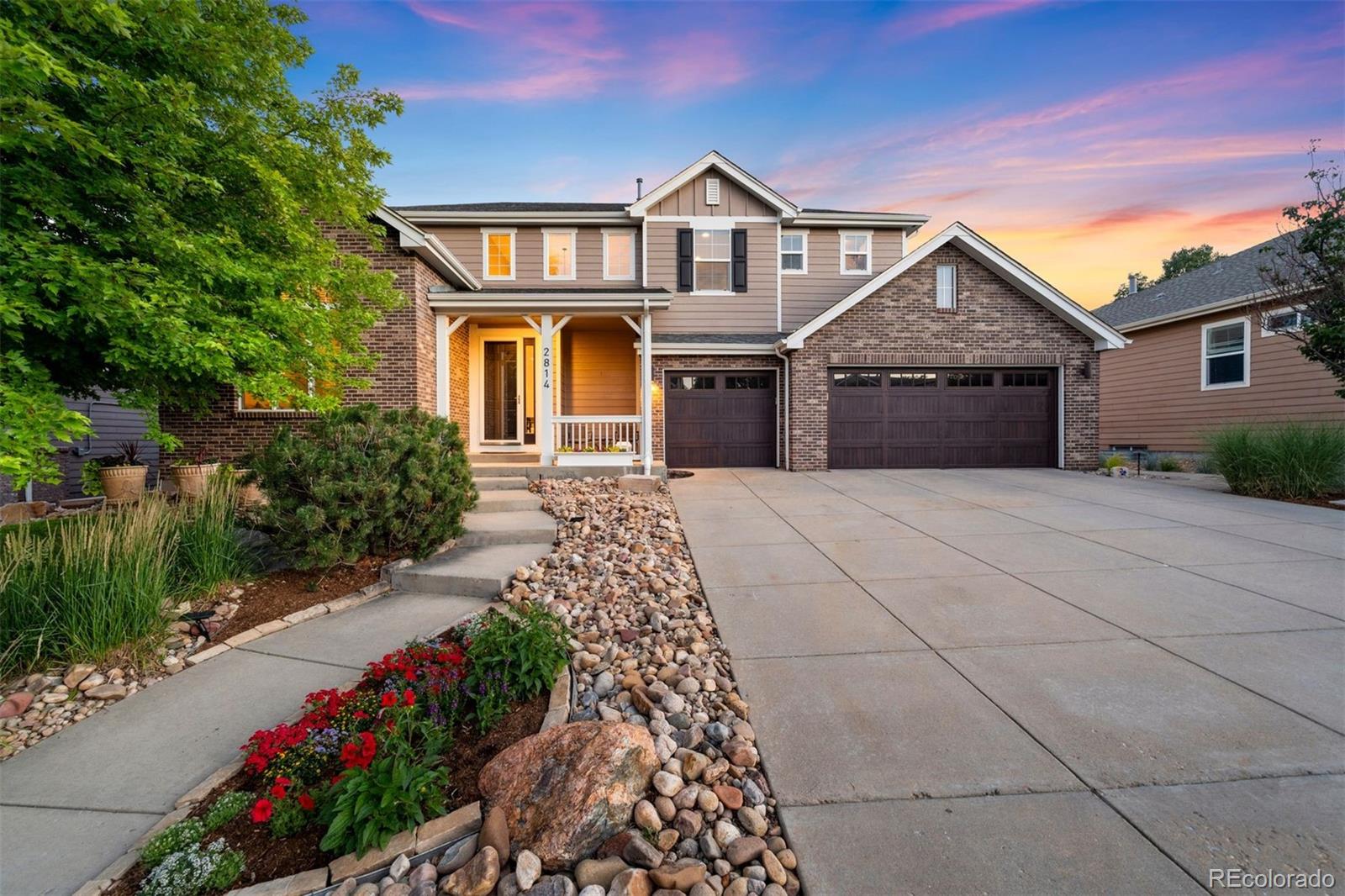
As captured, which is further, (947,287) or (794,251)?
(794,251)

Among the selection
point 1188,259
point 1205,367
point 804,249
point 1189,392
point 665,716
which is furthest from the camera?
point 1188,259

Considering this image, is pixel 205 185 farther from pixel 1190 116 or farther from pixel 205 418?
pixel 1190 116

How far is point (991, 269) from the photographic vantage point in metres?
11.8

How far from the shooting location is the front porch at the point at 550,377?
9406 mm

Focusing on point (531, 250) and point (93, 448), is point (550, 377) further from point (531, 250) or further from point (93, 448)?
point (93, 448)

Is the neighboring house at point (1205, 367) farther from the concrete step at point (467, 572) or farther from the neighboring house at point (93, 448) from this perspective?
the neighboring house at point (93, 448)

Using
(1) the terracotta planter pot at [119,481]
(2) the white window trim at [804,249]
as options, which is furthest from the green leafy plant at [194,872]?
(2) the white window trim at [804,249]

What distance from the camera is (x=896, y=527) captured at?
629 centimetres

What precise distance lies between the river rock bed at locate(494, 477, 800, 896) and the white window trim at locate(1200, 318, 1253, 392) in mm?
15547

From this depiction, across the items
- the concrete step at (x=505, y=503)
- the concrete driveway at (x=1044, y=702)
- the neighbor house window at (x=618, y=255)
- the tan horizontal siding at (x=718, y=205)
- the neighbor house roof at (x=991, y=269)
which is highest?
the tan horizontal siding at (x=718, y=205)

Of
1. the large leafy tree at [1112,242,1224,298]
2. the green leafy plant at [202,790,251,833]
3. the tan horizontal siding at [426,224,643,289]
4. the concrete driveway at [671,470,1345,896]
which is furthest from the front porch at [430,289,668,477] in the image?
the large leafy tree at [1112,242,1224,298]

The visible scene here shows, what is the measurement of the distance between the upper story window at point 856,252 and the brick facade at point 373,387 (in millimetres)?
9696

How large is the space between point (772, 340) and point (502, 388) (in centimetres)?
632
